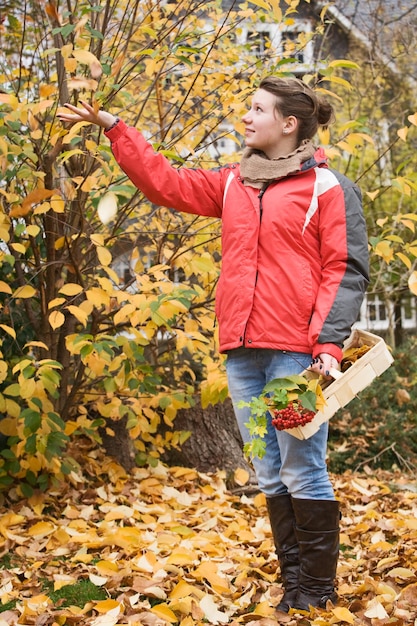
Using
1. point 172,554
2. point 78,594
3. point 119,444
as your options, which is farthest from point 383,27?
point 78,594

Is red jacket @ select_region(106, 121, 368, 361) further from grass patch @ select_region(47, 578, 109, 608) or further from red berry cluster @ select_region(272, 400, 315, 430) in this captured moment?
grass patch @ select_region(47, 578, 109, 608)

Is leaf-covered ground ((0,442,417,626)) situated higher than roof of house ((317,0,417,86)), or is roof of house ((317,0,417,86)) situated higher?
roof of house ((317,0,417,86))

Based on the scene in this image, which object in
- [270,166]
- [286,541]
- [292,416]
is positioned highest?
[270,166]

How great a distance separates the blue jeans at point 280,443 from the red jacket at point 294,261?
6cm

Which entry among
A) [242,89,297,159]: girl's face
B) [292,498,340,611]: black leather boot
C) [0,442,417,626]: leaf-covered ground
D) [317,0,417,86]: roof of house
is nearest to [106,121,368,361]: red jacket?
[242,89,297,159]: girl's face

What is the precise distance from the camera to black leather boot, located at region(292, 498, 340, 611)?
2447 millimetres

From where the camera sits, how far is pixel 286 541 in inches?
102

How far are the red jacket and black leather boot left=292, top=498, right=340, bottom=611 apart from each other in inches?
20.3

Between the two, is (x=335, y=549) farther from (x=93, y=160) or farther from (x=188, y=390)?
(x=93, y=160)

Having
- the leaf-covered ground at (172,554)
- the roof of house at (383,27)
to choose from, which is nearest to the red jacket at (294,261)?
the leaf-covered ground at (172,554)

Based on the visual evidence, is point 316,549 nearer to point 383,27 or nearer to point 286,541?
point 286,541

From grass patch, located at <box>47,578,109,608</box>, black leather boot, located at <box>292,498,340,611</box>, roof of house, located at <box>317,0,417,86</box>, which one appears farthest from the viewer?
roof of house, located at <box>317,0,417,86</box>

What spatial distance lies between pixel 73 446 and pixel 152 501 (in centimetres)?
Answer: 62

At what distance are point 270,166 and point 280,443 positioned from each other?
2.86ft
